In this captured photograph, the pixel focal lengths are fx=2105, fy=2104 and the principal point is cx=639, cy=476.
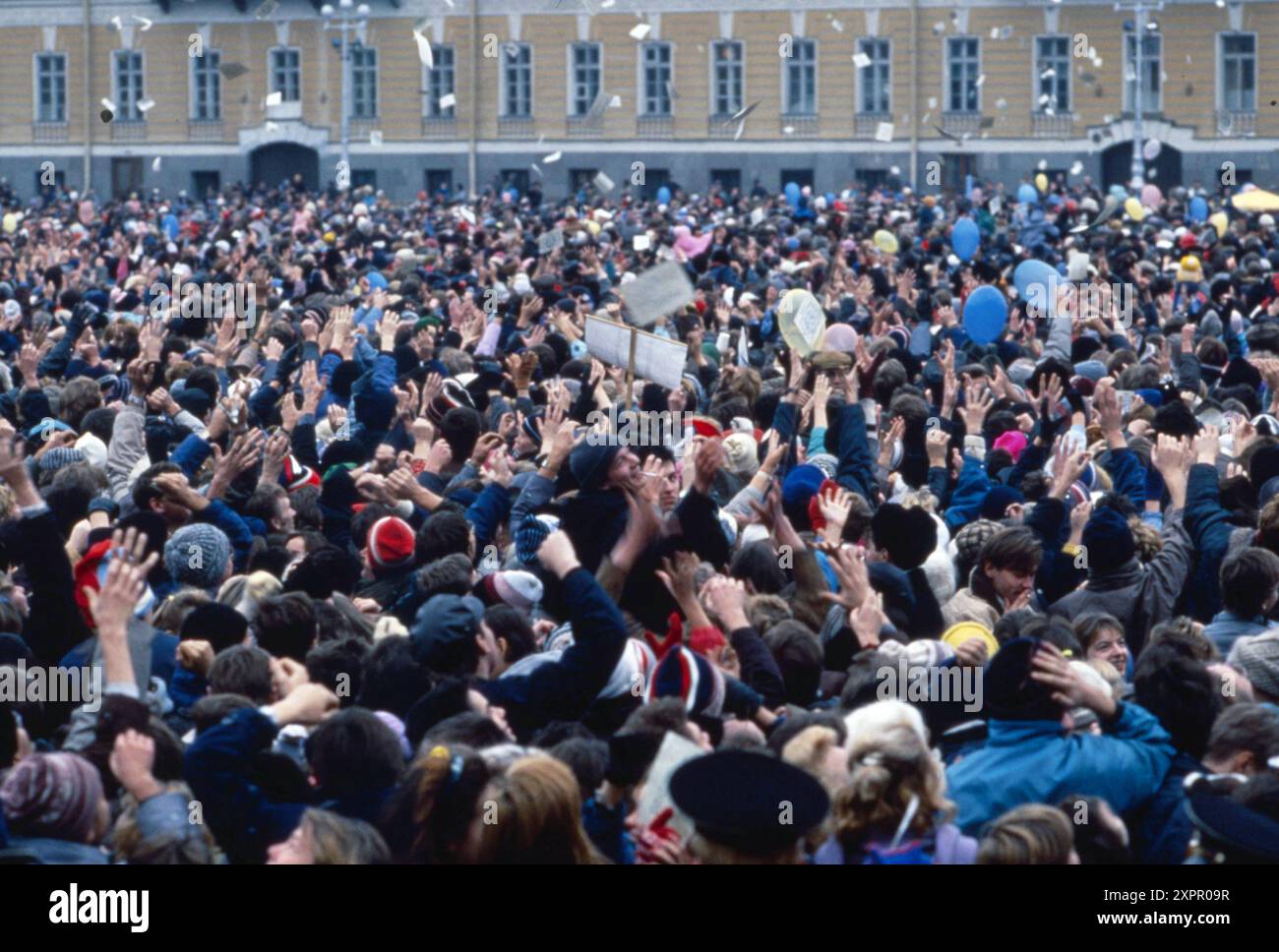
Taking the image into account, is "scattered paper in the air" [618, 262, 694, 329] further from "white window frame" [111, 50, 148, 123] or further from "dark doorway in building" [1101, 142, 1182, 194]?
"white window frame" [111, 50, 148, 123]

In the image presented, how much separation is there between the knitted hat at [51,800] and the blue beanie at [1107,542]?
351 centimetres

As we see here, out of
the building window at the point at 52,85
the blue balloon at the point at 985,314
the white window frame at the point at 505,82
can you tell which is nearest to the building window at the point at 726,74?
the white window frame at the point at 505,82

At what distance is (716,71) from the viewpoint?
149 ft

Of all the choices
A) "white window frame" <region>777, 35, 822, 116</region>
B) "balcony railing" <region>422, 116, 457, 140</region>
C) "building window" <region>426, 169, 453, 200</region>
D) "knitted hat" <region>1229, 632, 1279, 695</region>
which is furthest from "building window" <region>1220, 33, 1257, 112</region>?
"knitted hat" <region>1229, 632, 1279, 695</region>

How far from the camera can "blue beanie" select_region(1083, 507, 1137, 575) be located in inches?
264

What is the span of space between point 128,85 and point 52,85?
Answer: 1.92 metres

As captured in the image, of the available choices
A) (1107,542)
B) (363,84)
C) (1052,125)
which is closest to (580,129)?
(363,84)

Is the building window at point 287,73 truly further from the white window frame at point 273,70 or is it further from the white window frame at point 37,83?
the white window frame at point 37,83

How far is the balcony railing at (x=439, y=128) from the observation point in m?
46.7

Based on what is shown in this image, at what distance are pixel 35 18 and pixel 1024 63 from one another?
23.1 meters

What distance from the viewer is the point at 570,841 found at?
13.2 feet

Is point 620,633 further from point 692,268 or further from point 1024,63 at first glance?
point 1024,63

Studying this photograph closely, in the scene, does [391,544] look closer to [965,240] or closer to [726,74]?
[965,240]

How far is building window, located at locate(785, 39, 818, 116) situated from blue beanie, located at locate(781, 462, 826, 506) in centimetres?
3786
